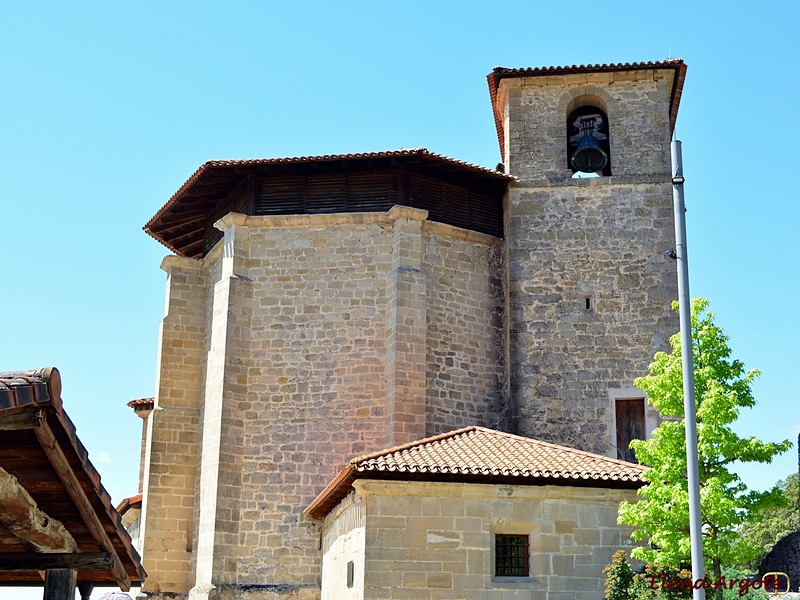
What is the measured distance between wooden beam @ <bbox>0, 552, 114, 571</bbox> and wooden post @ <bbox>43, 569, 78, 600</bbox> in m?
0.05

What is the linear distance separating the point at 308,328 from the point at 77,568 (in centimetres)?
1302

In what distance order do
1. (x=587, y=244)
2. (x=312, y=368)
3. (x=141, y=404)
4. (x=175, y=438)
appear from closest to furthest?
(x=312, y=368), (x=587, y=244), (x=175, y=438), (x=141, y=404)

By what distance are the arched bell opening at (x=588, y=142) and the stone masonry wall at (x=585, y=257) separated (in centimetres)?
28

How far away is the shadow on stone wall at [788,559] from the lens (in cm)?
2316

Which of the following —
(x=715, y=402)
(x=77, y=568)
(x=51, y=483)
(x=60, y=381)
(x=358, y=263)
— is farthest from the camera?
(x=358, y=263)

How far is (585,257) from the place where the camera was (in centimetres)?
2261

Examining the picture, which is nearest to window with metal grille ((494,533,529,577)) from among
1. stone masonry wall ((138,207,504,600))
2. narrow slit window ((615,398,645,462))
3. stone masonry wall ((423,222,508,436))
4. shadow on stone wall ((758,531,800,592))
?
stone masonry wall ((138,207,504,600))

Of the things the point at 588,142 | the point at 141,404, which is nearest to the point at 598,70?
the point at 588,142

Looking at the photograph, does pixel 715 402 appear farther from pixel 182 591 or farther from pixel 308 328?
pixel 182 591

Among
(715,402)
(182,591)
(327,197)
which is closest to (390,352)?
(327,197)

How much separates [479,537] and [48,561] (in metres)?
7.77

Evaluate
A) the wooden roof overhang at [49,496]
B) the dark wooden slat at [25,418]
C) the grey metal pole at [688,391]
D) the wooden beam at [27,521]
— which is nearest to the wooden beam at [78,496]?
the wooden roof overhang at [49,496]

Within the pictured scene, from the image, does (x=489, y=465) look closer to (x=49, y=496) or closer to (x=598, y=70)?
(x=49, y=496)

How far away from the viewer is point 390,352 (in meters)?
21.2
